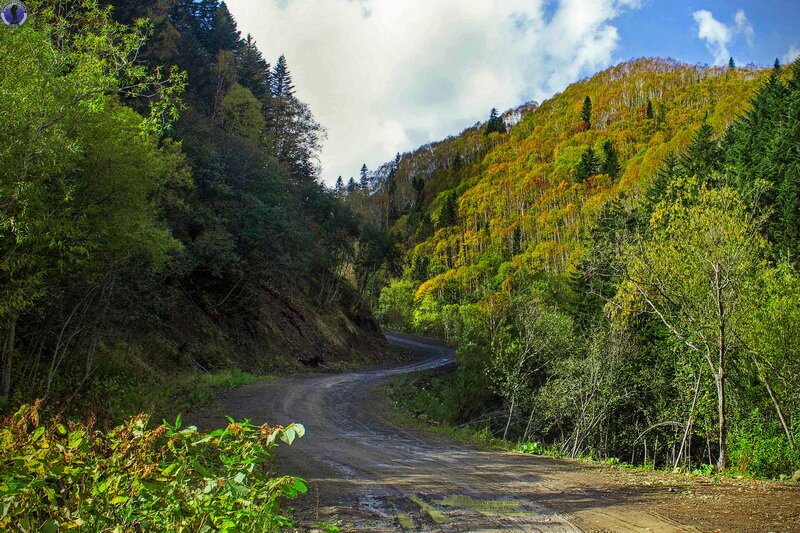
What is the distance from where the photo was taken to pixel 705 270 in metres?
12.0

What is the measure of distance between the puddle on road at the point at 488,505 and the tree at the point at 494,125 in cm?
14027

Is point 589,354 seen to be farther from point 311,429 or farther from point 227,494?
point 227,494

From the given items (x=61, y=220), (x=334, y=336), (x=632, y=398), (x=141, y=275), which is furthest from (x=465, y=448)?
(x=334, y=336)

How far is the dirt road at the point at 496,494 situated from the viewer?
4.89m

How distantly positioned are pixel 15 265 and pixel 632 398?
20.6 meters

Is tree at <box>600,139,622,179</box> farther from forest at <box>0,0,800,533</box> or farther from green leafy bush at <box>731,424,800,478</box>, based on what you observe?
green leafy bush at <box>731,424,800,478</box>

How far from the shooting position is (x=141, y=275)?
14398mm

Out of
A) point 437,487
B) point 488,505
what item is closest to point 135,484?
point 488,505

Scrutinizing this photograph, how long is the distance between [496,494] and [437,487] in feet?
2.60

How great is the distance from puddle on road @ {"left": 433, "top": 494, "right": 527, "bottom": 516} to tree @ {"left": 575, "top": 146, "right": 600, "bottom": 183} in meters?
90.0

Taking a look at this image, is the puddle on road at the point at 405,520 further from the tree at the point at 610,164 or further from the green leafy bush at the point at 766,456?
the tree at the point at 610,164

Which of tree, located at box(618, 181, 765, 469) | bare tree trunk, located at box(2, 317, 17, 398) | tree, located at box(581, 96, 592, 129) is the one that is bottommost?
bare tree trunk, located at box(2, 317, 17, 398)

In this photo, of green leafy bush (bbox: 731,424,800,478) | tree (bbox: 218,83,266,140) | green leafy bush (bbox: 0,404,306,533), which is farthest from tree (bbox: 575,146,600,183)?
green leafy bush (bbox: 0,404,306,533)

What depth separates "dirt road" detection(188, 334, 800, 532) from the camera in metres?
4.89
